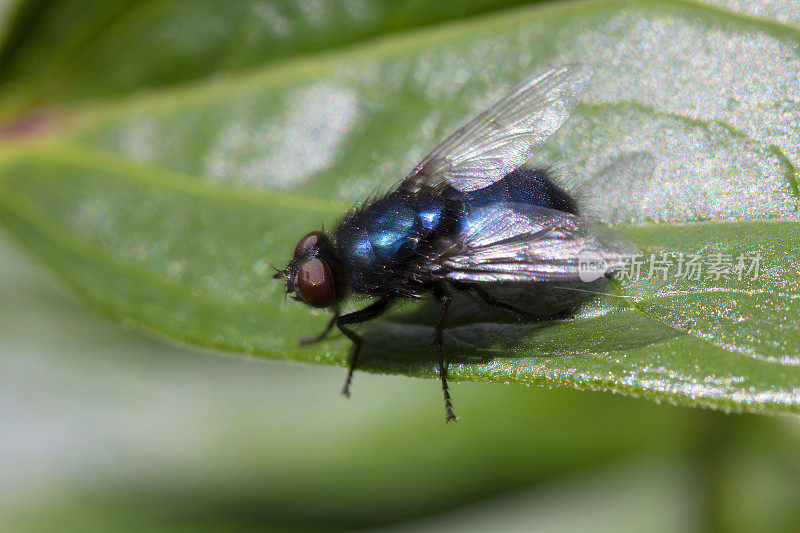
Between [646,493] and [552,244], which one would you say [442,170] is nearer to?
[552,244]

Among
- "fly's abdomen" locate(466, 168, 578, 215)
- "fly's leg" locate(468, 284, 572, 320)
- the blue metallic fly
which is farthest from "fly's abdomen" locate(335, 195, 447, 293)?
"fly's leg" locate(468, 284, 572, 320)

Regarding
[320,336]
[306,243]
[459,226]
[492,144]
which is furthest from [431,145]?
[320,336]

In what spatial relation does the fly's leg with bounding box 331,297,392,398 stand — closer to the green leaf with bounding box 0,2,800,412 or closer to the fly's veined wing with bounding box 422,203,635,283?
the green leaf with bounding box 0,2,800,412

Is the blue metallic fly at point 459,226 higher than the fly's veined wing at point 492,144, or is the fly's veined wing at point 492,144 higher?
the fly's veined wing at point 492,144

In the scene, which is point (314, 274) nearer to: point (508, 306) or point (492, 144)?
point (508, 306)

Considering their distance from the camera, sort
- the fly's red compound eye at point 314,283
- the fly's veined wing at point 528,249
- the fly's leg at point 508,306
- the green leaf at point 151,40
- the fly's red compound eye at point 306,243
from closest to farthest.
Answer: the fly's veined wing at point 528,249 → the fly's leg at point 508,306 → the fly's red compound eye at point 314,283 → the fly's red compound eye at point 306,243 → the green leaf at point 151,40

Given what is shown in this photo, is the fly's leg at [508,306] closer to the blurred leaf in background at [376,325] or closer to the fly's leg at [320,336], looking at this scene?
the blurred leaf in background at [376,325]

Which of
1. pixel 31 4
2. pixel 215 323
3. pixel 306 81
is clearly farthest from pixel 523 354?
pixel 31 4

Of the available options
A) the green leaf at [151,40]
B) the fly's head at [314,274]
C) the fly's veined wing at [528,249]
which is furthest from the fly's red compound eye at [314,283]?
the green leaf at [151,40]
